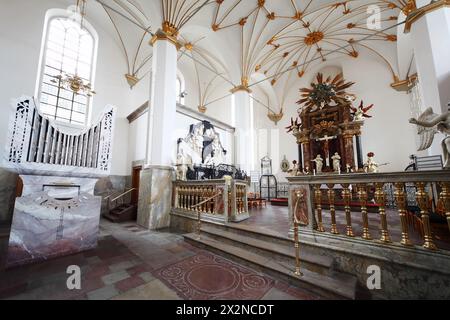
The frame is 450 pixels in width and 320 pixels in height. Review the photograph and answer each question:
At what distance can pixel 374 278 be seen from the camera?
7.14ft

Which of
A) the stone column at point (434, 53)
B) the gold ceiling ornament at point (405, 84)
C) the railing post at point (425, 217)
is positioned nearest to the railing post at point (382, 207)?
the railing post at point (425, 217)

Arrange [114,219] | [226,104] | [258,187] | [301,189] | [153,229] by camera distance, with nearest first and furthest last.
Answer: [301,189] → [153,229] → [114,219] → [258,187] → [226,104]

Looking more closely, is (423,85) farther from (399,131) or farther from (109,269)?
(109,269)

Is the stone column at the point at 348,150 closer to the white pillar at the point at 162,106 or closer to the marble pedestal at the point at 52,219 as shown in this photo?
the white pillar at the point at 162,106

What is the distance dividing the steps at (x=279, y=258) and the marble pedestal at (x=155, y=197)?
5.69 ft

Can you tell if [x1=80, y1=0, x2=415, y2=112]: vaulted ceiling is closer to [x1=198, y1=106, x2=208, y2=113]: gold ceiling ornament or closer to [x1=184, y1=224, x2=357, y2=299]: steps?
[x1=198, y1=106, x2=208, y2=113]: gold ceiling ornament

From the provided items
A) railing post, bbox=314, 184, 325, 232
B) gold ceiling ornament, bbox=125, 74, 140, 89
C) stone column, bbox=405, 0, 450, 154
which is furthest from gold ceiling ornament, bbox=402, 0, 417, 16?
gold ceiling ornament, bbox=125, 74, 140, 89

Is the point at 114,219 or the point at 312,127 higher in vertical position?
the point at 312,127

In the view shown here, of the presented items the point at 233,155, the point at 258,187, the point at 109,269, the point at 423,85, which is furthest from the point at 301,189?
the point at 258,187

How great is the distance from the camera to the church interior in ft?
7.27

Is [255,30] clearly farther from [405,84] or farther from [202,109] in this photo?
[405,84]

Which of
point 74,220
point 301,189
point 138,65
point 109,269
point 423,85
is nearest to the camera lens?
point 109,269

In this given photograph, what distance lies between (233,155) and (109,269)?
7860 mm

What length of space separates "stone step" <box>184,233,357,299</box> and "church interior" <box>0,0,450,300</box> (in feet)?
0.08
